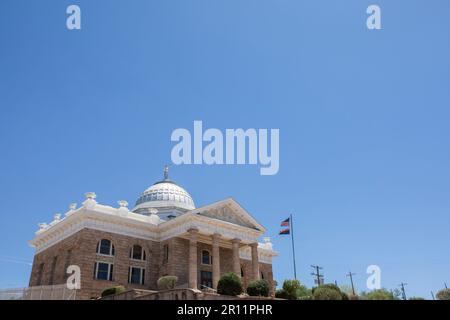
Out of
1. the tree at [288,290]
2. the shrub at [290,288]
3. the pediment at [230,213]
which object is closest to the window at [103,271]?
the pediment at [230,213]

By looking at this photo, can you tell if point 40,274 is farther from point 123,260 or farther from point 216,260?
point 216,260

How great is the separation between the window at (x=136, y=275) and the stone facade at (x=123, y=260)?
1.09 feet

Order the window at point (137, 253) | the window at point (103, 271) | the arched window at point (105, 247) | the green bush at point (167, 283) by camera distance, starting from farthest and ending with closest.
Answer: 1. the window at point (137, 253)
2. the arched window at point (105, 247)
3. the window at point (103, 271)
4. the green bush at point (167, 283)

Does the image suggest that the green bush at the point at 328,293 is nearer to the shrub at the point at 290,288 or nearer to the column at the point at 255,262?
the shrub at the point at 290,288

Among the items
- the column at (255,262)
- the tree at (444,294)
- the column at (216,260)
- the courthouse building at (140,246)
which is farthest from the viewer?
the column at (255,262)

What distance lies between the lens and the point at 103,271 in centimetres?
3909

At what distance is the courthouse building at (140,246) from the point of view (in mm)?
39031

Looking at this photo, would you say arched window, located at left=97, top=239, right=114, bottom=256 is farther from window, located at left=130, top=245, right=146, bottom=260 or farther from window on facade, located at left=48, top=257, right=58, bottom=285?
window on facade, located at left=48, top=257, right=58, bottom=285

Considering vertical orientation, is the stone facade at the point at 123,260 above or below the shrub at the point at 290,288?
above

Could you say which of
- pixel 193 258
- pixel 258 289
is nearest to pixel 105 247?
pixel 193 258
